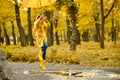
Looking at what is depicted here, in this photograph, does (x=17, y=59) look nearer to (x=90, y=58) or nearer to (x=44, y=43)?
(x=90, y=58)

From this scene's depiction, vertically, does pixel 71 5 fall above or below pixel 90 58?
above

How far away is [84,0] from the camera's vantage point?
112 ft

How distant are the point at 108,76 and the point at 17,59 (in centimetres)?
910

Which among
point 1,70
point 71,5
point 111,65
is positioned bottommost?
point 111,65

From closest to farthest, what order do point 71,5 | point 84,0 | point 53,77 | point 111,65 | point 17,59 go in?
point 53,77 → point 111,65 → point 17,59 → point 71,5 → point 84,0

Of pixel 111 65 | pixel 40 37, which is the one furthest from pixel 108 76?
pixel 111 65

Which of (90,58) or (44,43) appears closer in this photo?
(44,43)

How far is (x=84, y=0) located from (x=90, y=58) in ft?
45.1

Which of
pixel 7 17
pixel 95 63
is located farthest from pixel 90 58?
pixel 7 17

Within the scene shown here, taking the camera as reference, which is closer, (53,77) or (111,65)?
(53,77)

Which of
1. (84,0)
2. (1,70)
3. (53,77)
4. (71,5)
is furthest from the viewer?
(84,0)

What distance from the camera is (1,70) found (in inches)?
347

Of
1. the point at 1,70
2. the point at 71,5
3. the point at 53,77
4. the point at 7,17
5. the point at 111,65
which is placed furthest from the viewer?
the point at 7,17

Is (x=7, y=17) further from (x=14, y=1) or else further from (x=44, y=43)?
(x=44, y=43)
